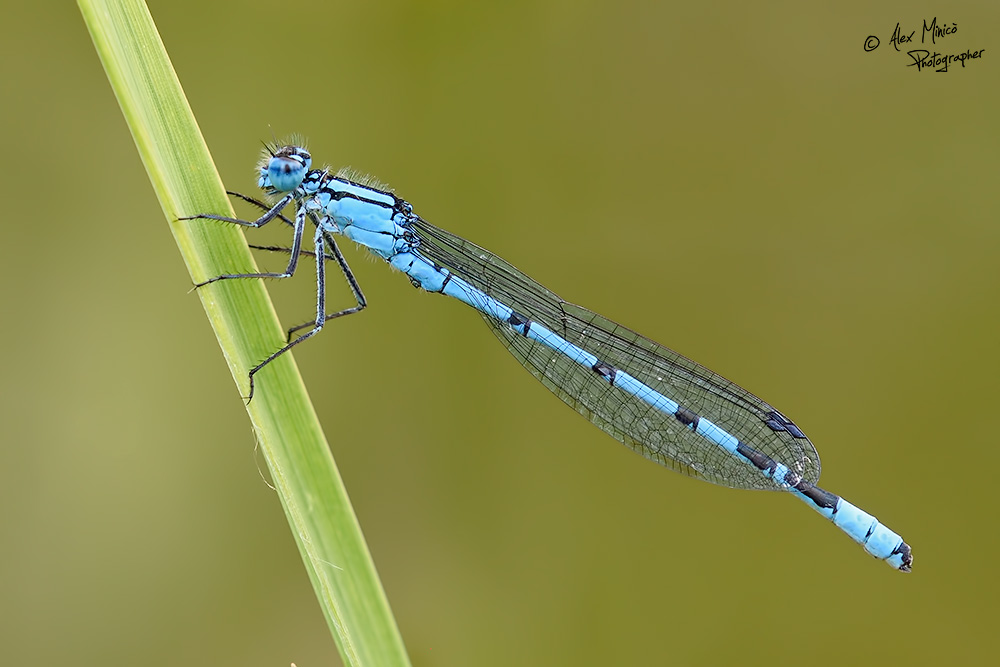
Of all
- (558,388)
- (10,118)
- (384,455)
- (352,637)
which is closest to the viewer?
(352,637)

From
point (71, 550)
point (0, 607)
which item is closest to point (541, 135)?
point (71, 550)

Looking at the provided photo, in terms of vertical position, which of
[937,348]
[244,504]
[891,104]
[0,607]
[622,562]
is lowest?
[0,607]

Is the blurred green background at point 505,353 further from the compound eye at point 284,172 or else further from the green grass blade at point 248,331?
the green grass blade at point 248,331

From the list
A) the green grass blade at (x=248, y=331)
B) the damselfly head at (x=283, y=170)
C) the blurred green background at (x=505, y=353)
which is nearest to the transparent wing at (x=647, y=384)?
the damselfly head at (x=283, y=170)

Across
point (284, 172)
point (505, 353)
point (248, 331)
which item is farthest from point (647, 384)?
point (248, 331)

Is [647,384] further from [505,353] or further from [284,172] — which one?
[284,172]

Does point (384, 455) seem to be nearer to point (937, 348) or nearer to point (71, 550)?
point (71, 550)
